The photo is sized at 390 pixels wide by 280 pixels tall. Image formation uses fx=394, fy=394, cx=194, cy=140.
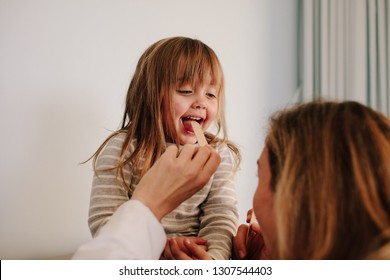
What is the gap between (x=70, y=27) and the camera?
3.21 feet

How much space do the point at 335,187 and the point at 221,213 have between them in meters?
0.52

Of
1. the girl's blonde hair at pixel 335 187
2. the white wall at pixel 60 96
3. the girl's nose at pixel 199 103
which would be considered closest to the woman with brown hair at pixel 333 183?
the girl's blonde hair at pixel 335 187

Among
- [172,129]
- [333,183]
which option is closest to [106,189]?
[172,129]

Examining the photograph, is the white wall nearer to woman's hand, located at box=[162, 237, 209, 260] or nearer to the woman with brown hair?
woman's hand, located at box=[162, 237, 209, 260]

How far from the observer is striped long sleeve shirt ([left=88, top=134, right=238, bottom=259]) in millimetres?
838

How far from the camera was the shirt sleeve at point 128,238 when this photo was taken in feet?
1.69

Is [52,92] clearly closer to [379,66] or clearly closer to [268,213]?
[268,213]

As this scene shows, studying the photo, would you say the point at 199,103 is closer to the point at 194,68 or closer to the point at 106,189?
the point at 194,68

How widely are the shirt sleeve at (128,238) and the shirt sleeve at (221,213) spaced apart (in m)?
0.27

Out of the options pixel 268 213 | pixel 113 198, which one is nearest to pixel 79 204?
pixel 113 198

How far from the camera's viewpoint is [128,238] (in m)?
0.52

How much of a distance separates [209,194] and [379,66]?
2.76ft

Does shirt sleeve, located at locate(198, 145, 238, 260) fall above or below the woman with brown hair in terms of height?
below

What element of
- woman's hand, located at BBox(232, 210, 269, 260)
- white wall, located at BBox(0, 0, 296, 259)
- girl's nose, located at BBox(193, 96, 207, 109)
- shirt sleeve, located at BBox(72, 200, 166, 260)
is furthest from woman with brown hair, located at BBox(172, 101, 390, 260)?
white wall, located at BBox(0, 0, 296, 259)
